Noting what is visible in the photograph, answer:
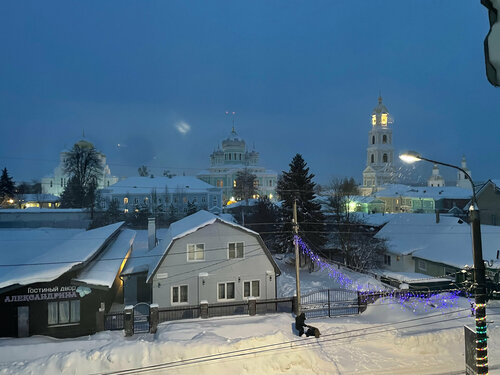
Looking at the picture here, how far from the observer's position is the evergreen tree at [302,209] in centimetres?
3238

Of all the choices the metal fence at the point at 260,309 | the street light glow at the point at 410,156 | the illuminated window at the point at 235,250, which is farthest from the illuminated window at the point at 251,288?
the street light glow at the point at 410,156

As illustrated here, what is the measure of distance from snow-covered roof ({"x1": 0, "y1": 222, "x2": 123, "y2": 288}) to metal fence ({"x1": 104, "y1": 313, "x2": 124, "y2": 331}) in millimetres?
3157

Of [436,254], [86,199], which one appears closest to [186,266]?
[436,254]

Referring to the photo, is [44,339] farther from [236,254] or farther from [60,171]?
[60,171]

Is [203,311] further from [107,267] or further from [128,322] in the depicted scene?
[107,267]

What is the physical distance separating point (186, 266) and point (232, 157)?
90972 mm

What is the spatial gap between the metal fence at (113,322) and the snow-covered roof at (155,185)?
162 ft

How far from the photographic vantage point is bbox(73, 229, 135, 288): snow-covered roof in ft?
57.2

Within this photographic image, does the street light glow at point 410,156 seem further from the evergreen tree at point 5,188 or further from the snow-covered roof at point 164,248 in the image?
the evergreen tree at point 5,188

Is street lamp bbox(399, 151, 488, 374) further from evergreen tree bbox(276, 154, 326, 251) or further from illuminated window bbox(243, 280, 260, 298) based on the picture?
evergreen tree bbox(276, 154, 326, 251)

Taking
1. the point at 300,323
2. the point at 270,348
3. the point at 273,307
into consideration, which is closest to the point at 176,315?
the point at 273,307

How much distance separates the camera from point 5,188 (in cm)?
6375

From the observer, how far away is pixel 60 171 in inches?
Answer: 3964

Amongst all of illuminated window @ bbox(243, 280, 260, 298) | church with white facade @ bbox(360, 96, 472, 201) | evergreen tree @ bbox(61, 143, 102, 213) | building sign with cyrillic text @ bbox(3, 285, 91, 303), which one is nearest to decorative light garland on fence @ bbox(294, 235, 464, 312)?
illuminated window @ bbox(243, 280, 260, 298)
